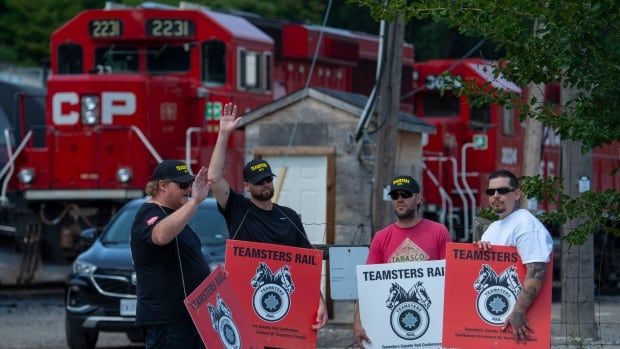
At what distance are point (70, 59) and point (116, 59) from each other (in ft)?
2.97

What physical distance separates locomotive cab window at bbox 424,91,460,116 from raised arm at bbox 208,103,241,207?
54.2 feet

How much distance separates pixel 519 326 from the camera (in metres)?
7.93

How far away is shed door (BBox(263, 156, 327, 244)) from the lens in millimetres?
17250

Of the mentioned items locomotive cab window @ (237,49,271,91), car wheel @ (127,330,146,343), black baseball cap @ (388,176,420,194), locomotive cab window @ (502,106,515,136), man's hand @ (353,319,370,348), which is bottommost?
car wheel @ (127,330,146,343)

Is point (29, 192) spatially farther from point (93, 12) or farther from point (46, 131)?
point (93, 12)

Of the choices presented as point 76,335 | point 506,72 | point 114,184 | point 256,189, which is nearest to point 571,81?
point 506,72

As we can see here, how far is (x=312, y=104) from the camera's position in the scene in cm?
1792

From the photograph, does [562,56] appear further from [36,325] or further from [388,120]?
[36,325]

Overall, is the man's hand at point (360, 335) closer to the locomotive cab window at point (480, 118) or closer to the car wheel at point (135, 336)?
the car wheel at point (135, 336)

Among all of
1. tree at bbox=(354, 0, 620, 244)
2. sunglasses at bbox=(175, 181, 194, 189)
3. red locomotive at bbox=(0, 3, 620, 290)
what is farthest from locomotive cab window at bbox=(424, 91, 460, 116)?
sunglasses at bbox=(175, 181, 194, 189)

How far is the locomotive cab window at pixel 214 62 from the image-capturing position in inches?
837

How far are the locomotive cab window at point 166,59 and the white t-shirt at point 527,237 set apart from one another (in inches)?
557

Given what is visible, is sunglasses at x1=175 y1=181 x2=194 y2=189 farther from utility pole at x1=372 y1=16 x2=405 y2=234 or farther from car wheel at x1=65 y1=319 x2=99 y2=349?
utility pole at x1=372 y1=16 x2=405 y2=234

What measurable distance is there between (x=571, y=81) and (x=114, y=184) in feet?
47.3
